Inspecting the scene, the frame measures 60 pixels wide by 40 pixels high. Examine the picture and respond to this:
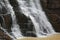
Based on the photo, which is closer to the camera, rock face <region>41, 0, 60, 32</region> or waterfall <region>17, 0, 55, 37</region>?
waterfall <region>17, 0, 55, 37</region>

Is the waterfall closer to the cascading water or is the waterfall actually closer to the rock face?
the cascading water

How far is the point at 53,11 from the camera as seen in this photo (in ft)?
57.0

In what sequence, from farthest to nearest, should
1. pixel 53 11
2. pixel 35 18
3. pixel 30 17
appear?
pixel 53 11, pixel 35 18, pixel 30 17

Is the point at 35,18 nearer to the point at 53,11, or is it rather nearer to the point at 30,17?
the point at 30,17

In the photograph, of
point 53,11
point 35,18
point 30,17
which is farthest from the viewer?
point 53,11

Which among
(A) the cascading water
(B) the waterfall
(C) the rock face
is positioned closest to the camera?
(A) the cascading water

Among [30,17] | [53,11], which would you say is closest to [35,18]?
[30,17]

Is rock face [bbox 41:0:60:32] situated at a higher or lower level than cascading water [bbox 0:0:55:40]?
higher

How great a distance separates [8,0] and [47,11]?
4519 mm

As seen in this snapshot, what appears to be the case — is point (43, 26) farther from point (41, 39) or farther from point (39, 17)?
point (41, 39)

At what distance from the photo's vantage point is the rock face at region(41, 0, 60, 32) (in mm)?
16406

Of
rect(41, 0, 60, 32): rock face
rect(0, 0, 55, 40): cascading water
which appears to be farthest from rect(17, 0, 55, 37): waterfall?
rect(41, 0, 60, 32): rock face

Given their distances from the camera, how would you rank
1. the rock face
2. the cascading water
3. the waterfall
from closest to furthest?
the cascading water
the waterfall
the rock face

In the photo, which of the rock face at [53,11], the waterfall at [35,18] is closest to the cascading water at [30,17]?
the waterfall at [35,18]
